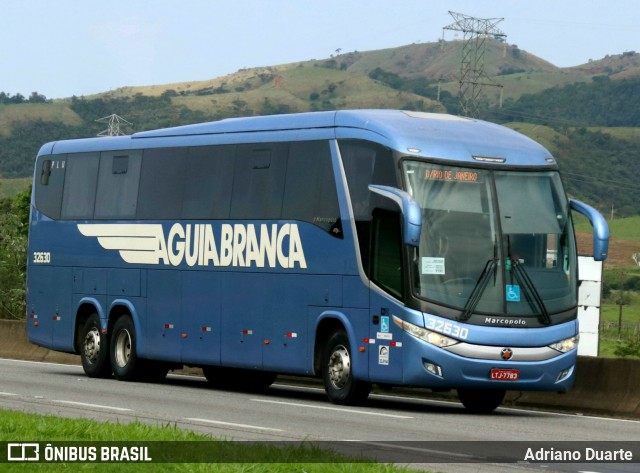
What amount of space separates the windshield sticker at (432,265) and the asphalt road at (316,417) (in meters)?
1.78

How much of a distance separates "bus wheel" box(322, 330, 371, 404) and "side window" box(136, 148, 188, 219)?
183 inches

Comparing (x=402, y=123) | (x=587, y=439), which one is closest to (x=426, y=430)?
(x=587, y=439)

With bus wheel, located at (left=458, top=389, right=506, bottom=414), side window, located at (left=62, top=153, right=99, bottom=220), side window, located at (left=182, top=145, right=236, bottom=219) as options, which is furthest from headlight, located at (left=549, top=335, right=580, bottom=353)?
side window, located at (left=62, top=153, right=99, bottom=220)

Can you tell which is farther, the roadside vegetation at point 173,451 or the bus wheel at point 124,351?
the bus wheel at point 124,351

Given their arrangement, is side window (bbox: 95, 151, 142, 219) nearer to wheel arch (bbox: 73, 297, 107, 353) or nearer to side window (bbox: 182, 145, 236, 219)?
wheel arch (bbox: 73, 297, 107, 353)

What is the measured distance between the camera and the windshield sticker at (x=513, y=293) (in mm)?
19656

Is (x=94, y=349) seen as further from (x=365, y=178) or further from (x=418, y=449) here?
(x=418, y=449)

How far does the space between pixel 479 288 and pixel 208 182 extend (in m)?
5.95

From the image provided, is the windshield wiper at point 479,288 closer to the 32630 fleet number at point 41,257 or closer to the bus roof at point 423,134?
the bus roof at point 423,134

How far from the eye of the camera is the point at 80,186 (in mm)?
27344

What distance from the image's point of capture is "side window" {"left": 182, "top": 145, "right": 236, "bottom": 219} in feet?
77.4

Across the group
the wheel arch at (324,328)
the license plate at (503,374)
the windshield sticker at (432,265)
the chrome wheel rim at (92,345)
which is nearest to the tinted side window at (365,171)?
the windshield sticker at (432,265)

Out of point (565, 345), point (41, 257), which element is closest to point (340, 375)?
point (565, 345)

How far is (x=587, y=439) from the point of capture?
16.3m
